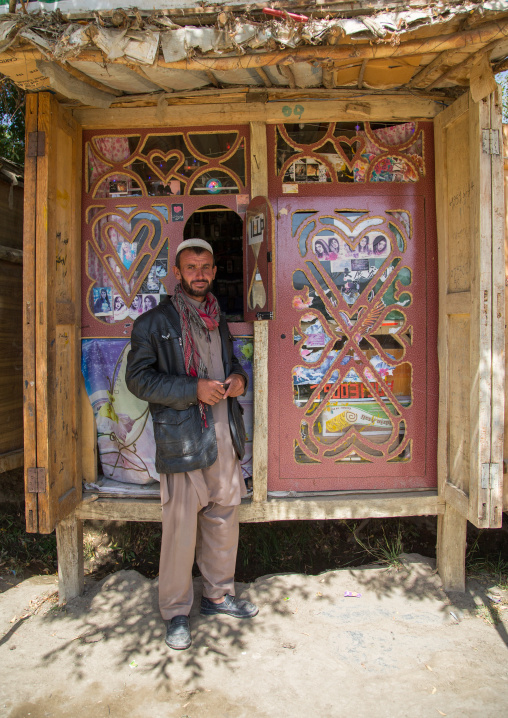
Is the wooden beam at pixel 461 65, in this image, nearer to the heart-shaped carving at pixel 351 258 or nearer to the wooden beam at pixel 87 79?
the heart-shaped carving at pixel 351 258

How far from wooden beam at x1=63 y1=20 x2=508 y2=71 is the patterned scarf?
1248 millimetres

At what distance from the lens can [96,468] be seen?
3.55m

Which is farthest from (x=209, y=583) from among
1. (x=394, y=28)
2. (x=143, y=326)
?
(x=394, y=28)

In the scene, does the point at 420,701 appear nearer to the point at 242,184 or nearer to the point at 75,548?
the point at 75,548

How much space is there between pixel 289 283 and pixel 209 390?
1084 millimetres

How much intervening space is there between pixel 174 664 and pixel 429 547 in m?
2.38

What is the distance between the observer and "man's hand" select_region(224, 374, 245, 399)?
2.96m

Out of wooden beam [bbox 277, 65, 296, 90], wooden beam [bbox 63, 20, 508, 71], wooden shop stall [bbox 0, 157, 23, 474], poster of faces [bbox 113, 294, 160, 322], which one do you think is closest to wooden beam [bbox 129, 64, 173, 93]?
wooden beam [bbox 63, 20, 508, 71]

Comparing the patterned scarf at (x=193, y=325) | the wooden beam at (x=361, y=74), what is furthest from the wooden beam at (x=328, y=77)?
the patterned scarf at (x=193, y=325)

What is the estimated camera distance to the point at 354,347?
3.50m

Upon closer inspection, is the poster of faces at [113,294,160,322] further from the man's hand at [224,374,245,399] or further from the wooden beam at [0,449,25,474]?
the wooden beam at [0,449,25,474]

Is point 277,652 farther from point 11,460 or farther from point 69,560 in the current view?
point 11,460

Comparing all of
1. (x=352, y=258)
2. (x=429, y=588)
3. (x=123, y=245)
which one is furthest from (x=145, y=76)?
(x=429, y=588)

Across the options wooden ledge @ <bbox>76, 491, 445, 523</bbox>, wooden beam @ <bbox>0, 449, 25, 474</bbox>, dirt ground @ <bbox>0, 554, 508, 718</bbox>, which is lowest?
dirt ground @ <bbox>0, 554, 508, 718</bbox>
